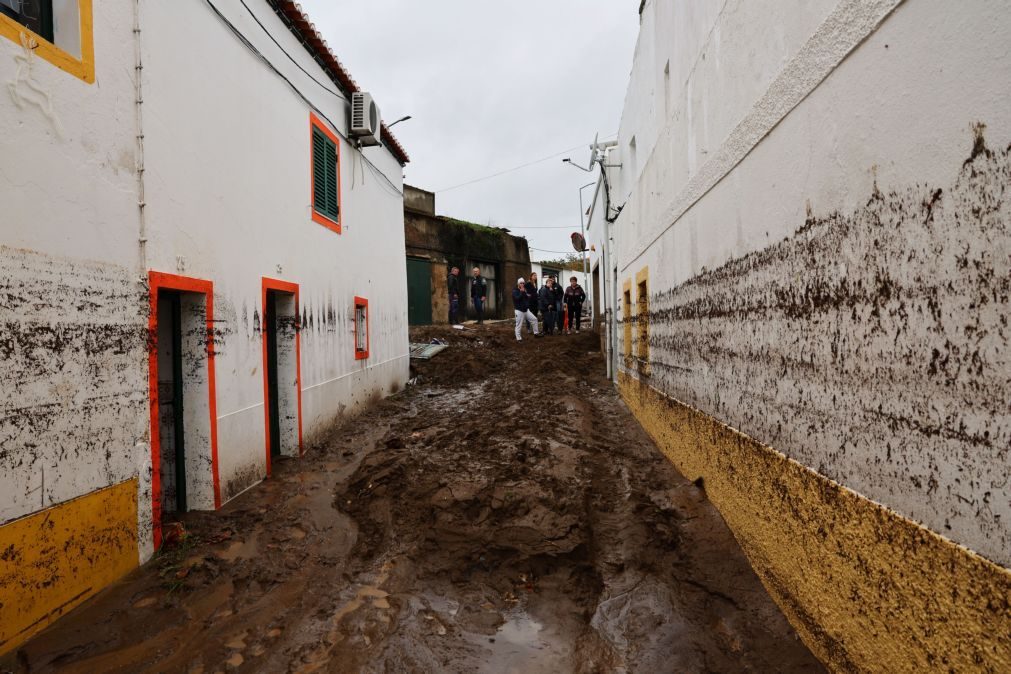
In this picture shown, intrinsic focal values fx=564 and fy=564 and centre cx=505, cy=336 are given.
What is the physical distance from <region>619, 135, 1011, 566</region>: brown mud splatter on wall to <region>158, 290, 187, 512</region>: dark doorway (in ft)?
15.3

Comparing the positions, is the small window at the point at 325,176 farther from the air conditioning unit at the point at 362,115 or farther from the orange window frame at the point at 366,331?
the orange window frame at the point at 366,331

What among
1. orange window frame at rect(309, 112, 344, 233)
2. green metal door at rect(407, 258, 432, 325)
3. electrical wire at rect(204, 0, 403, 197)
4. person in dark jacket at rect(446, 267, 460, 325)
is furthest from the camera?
green metal door at rect(407, 258, 432, 325)

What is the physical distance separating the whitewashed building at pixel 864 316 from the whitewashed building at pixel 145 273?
4236 millimetres

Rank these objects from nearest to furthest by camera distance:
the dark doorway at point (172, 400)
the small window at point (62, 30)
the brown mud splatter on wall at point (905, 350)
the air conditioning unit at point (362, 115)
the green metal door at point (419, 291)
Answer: the brown mud splatter on wall at point (905, 350) → the small window at point (62, 30) → the dark doorway at point (172, 400) → the air conditioning unit at point (362, 115) → the green metal door at point (419, 291)

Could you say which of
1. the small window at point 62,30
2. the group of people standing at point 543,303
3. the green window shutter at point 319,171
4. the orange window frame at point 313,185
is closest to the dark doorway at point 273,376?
the orange window frame at point 313,185

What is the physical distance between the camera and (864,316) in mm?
2479

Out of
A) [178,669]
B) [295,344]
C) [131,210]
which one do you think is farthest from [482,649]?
[295,344]

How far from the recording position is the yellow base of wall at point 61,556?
3.01m

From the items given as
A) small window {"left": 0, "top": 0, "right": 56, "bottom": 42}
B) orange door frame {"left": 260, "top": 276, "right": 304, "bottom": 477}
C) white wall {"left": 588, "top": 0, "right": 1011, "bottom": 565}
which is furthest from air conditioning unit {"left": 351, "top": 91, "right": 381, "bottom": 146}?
white wall {"left": 588, "top": 0, "right": 1011, "bottom": 565}

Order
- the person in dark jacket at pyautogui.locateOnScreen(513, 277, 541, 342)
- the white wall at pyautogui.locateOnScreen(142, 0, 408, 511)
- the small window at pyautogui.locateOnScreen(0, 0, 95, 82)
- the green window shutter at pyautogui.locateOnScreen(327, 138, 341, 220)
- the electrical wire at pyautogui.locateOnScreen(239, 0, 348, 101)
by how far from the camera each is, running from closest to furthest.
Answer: the small window at pyautogui.locateOnScreen(0, 0, 95, 82)
the white wall at pyautogui.locateOnScreen(142, 0, 408, 511)
the electrical wire at pyautogui.locateOnScreen(239, 0, 348, 101)
the green window shutter at pyautogui.locateOnScreen(327, 138, 341, 220)
the person in dark jacket at pyautogui.locateOnScreen(513, 277, 541, 342)

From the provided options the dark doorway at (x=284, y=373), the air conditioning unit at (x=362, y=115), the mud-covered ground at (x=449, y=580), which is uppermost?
the air conditioning unit at (x=362, y=115)

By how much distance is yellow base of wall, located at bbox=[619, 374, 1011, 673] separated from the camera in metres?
1.82

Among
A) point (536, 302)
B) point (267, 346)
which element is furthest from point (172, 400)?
point (536, 302)

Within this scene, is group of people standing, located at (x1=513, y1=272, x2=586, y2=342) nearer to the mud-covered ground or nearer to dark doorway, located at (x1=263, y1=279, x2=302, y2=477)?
dark doorway, located at (x1=263, y1=279, x2=302, y2=477)
